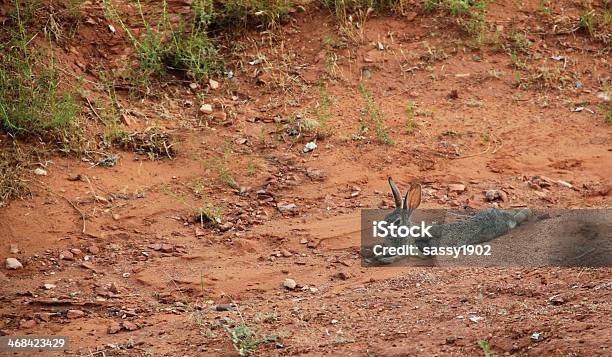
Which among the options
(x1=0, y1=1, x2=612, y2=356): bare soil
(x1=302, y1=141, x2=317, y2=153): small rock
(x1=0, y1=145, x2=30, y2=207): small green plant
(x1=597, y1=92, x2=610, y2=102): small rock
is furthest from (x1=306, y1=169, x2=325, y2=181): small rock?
(x1=597, y1=92, x2=610, y2=102): small rock

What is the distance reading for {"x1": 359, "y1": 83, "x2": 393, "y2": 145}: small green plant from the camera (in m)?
6.62

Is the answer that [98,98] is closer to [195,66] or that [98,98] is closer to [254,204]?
[195,66]

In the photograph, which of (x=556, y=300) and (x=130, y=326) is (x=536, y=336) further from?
(x=130, y=326)

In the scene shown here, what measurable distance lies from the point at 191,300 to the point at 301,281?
58 cm

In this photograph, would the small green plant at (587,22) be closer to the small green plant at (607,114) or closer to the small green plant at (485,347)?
the small green plant at (607,114)

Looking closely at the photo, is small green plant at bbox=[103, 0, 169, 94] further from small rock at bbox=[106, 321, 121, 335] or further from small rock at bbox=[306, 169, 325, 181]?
small rock at bbox=[106, 321, 121, 335]

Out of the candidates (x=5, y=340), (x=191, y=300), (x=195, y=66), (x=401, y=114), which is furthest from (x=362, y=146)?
(x=5, y=340)

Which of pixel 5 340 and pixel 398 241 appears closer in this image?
pixel 5 340

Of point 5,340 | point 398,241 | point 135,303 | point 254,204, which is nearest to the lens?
point 5,340

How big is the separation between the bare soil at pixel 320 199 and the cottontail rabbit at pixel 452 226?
0.88 ft

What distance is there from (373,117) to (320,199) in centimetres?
93

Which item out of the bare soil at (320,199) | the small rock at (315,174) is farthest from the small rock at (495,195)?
the small rock at (315,174)

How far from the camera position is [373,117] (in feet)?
22.3

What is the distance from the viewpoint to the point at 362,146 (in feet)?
21.6
